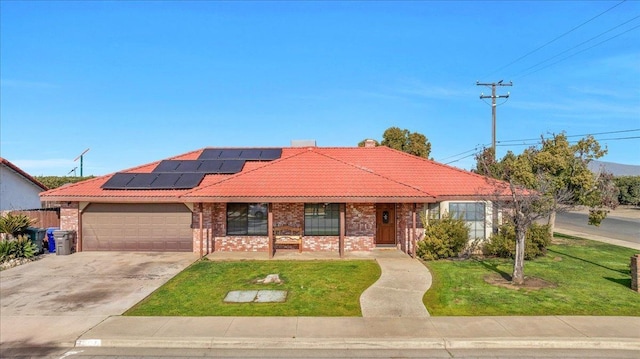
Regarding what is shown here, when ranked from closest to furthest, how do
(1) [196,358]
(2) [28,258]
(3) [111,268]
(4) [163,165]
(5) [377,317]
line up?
(1) [196,358] < (5) [377,317] < (3) [111,268] < (2) [28,258] < (4) [163,165]

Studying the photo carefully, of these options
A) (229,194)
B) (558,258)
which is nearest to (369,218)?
(229,194)

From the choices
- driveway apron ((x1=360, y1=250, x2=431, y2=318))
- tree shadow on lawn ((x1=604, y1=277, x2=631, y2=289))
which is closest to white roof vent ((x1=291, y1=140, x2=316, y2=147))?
driveway apron ((x1=360, y1=250, x2=431, y2=318))

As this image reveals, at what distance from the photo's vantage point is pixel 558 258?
14078 mm

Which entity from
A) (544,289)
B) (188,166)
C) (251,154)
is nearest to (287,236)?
(251,154)

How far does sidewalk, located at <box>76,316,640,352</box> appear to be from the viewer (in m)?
6.87

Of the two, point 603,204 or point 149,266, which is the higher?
point 603,204

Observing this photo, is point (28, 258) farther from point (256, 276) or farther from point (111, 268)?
point (256, 276)

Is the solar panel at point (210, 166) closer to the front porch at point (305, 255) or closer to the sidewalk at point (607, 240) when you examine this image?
the front porch at point (305, 255)

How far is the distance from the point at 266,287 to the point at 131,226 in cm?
824

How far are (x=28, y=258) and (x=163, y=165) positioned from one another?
6.50 metres

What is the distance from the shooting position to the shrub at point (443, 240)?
540 inches

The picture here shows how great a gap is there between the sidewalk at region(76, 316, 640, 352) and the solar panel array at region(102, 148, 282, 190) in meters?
8.35

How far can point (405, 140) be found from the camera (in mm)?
31547

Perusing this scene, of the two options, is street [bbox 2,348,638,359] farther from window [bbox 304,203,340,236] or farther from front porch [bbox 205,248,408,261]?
window [bbox 304,203,340,236]
